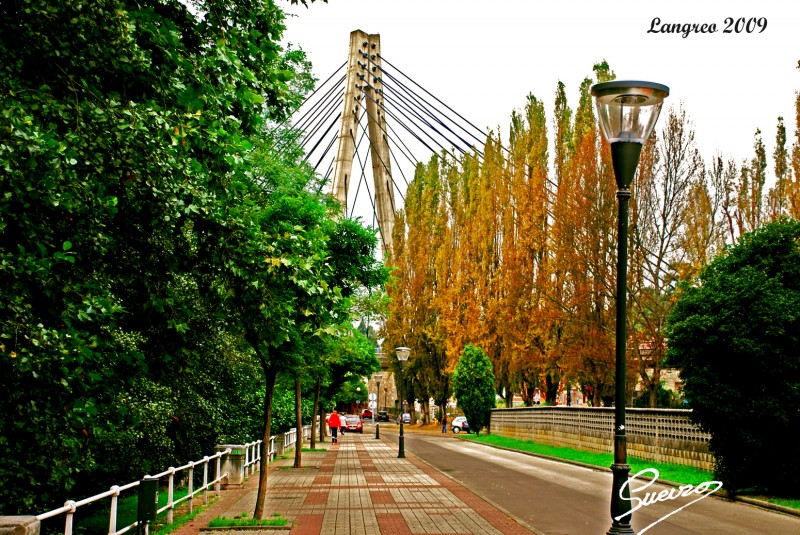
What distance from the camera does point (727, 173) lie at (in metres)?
32.2

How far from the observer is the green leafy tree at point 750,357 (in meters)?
15.9

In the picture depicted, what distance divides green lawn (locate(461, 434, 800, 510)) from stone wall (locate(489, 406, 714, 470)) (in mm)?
284

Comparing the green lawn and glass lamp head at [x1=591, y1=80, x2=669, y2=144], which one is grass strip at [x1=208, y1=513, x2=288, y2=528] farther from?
the green lawn

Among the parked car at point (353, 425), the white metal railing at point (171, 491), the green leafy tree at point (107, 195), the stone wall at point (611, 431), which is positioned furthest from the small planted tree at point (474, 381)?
the green leafy tree at point (107, 195)

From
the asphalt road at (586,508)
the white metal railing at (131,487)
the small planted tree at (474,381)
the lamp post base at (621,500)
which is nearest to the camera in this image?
the lamp post base at (621,500)

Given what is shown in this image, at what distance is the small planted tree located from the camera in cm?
4672

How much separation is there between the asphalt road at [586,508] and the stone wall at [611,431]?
1981 mm

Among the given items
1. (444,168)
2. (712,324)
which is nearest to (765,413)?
(712,324)

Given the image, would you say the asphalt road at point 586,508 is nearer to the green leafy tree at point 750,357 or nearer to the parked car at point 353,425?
the green leafy tree at point 750,357

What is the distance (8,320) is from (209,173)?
9.72 ft

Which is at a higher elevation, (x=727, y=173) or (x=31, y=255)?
(x=727, y=173)

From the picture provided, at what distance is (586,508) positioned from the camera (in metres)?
14.7

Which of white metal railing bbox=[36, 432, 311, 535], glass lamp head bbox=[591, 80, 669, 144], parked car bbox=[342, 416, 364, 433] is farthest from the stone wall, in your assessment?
parked car bbox=[342, 416, 364, 433]

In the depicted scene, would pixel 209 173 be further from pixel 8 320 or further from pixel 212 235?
pixel 8 320
